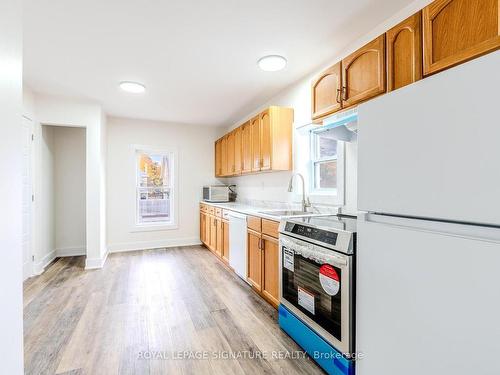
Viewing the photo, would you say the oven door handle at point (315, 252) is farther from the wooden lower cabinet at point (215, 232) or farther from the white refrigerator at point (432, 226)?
the wooden lower cabinet at point (215, 232)

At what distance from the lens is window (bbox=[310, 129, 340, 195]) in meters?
2.69

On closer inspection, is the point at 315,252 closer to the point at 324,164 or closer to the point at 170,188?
the point at 324,164

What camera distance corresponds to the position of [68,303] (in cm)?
272

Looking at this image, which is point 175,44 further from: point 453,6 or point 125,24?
point 453,6

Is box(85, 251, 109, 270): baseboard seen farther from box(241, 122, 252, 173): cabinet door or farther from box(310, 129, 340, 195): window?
box(310, 129, 340, 195): window

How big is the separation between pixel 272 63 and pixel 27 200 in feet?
11.8

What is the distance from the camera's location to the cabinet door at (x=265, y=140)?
3.21 metres

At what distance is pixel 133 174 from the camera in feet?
16.2

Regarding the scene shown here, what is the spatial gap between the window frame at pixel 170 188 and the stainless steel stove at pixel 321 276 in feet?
11.6

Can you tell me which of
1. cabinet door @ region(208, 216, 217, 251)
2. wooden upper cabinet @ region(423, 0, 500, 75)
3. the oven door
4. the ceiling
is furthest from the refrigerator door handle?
cabinet door @ region(208, 216, 217, 251)

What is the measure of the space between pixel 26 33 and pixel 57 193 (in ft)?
10.1

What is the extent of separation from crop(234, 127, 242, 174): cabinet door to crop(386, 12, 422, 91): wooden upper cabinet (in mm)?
2686

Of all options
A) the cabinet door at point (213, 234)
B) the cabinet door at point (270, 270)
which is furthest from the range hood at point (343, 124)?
the cabinet door at point (213, 234)

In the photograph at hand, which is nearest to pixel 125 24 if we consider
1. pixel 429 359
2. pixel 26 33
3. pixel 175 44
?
pixel 175 44
